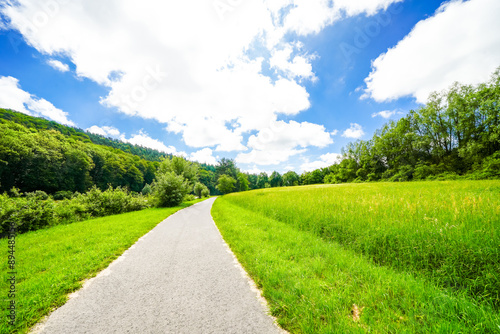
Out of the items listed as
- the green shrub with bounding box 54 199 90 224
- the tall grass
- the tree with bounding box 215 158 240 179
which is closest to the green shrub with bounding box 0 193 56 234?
the green shrub with bounding box 54 199 90 224

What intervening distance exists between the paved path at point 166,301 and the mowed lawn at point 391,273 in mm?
565

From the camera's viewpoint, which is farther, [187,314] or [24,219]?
[24,219]

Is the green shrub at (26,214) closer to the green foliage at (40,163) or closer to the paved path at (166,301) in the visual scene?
the paved path at (166,301)

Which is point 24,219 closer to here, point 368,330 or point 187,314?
point 187,314

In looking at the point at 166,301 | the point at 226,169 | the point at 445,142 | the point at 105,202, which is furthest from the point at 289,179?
the point at 166,301

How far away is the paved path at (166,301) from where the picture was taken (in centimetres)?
269

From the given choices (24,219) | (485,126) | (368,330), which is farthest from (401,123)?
(24,219)

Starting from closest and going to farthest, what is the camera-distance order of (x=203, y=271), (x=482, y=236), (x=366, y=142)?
1. (x=482, y=236)
2. (x=203, y=271)
3. (x=366, y=142)

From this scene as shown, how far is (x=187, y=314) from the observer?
2.96m

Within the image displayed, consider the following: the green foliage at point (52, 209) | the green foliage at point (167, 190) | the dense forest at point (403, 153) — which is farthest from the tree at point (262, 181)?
the green foliage at point (52, 209)

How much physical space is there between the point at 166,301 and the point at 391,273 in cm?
467

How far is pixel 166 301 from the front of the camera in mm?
3340

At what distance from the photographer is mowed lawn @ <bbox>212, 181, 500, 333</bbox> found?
246 cm

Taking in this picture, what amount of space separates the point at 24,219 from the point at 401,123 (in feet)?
215
